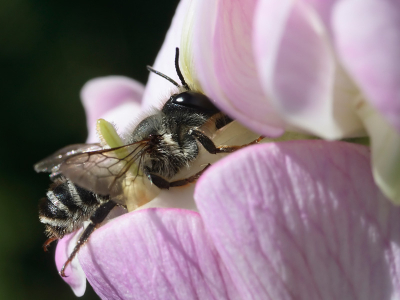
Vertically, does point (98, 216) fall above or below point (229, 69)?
below

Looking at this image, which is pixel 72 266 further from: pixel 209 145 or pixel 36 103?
pixel 36 103

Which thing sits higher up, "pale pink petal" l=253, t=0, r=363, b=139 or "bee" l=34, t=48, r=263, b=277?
"pale pink petal" l=253, t=0, r=363, b=139

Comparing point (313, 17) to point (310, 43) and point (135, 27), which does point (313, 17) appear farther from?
point (135, 27)

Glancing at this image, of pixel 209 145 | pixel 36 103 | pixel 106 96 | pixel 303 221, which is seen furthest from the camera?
pixel 36 103

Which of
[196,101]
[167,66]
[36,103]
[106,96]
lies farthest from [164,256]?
[36,103]

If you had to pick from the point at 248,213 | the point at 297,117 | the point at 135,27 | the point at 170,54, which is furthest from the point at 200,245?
the point at 135,27

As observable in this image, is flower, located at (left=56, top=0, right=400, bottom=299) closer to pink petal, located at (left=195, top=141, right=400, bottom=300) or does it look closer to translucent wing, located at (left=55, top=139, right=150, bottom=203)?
pink petal, located at (left=195, top=141, right=400, bottom=300)

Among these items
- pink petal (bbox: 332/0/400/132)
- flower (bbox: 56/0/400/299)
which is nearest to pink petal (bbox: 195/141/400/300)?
flower (bbox: 56/0/400/299)
